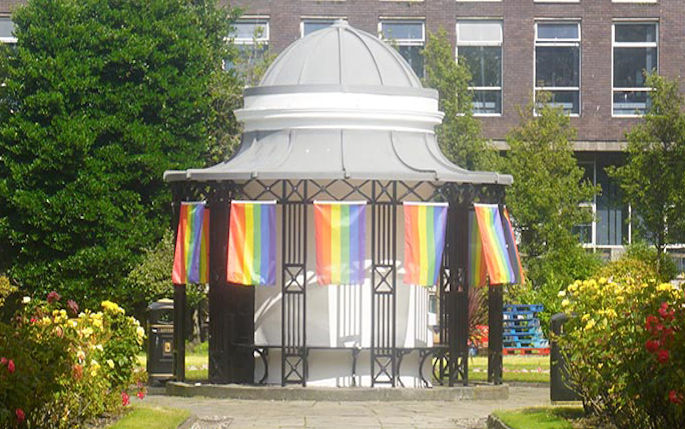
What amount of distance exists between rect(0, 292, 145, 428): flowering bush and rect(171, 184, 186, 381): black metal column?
296 cm

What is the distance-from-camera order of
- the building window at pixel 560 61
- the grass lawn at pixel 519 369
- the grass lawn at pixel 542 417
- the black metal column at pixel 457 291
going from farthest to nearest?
the building window at pixel 560 61 → the grass lawn at pixel 519 369 → the black metal column at pixel 457 291 → the grass lawn at pixel 542 417

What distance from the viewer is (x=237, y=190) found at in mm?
23219

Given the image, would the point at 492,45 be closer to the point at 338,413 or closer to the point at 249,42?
the point at 249,42

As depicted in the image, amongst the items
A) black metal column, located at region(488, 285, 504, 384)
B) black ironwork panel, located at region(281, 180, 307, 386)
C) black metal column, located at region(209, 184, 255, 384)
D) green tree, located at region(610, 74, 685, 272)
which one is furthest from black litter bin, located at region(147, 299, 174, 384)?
green tree, located at region(610, 74, 685, 272)

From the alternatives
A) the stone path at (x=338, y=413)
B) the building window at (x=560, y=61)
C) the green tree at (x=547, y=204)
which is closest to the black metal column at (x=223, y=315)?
the stone path at (x=338, y=413)

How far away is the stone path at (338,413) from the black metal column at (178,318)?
613 mm

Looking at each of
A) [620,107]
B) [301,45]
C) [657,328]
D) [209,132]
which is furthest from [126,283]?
[657,328]

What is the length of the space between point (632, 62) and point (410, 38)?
280 inches

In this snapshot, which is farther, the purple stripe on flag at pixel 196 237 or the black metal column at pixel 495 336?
the black metal column at pixel 495 336

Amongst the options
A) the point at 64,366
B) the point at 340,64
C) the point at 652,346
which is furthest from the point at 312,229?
the point at 652,346

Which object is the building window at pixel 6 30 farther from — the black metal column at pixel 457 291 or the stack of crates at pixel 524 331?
the black metal column at pixel 457 291

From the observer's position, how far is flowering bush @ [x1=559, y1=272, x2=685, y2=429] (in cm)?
1438

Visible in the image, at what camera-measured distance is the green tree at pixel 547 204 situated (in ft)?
136

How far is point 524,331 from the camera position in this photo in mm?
36719
